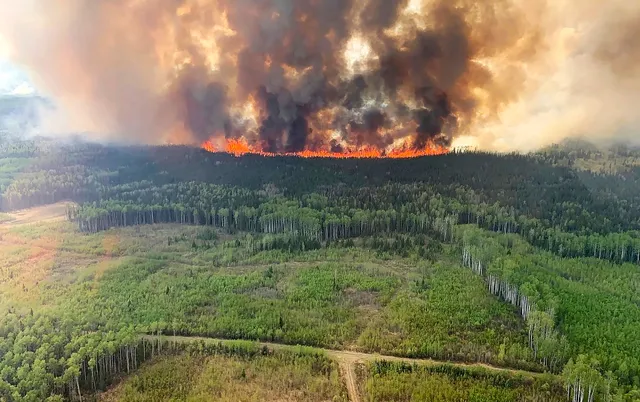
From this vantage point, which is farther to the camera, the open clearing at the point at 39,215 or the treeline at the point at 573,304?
the open clearing at the point at 39,215

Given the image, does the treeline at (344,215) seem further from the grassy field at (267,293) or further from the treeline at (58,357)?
the treeline at (58,357)

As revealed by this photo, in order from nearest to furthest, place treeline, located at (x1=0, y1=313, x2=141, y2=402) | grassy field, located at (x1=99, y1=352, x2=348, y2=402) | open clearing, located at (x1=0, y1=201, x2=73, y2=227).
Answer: treeline, located at (x1=0, y1=313, x2=141, y2=402) → grassy field, located at (x1=99, y1=352, x2=348, y2=402) → open clearing, located at (x1=0, y1=201, x2=73, y2=227)

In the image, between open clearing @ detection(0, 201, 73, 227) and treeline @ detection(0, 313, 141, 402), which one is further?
open clearing @ detection(0, 201, 73, 227)

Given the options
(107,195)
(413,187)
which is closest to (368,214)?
(413,187)

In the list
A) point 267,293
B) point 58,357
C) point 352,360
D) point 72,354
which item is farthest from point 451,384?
point 58,357

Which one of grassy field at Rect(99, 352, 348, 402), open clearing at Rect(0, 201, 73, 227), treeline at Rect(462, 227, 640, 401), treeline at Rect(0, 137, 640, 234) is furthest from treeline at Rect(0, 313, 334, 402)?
open clearing at Rect(0, 201, 73, 227)

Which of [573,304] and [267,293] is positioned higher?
[573,304]

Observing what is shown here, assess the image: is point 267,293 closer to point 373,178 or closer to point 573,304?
point 573,304

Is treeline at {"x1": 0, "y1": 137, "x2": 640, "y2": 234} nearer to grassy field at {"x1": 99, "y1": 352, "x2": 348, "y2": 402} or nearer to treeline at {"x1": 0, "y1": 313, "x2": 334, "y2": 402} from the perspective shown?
treeline at {"x1": 0, "y1": 313, "x2": 334, "y2": 402}

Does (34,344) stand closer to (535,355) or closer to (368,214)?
(535,355)

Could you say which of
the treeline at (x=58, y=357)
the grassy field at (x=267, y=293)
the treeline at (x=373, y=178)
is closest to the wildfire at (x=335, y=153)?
the treeline at (x=373, y=178)
